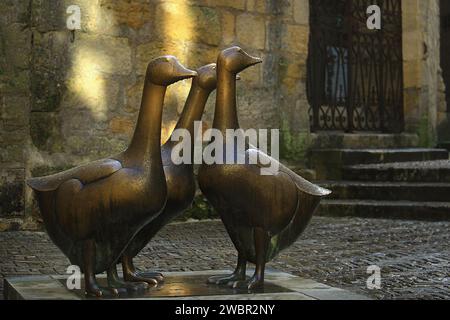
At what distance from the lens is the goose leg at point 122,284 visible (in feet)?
8.08

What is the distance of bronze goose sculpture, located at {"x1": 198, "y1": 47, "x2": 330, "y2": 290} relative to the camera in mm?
2494

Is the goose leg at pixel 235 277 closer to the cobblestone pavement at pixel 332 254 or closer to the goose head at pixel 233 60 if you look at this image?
the goose head at pixel 233 60

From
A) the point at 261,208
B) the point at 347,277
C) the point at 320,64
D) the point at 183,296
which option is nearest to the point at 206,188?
the point at 261,208

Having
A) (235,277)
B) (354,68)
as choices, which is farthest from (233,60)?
(354,68)

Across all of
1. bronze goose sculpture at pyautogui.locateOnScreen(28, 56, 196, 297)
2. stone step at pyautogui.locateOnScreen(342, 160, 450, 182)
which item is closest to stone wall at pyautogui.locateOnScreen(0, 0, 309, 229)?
stone step at pyautogui.locateOnScreen(342, 160, 450, 182)

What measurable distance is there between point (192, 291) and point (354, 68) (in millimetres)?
6820

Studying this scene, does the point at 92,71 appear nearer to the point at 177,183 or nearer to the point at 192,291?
the point at 177,183

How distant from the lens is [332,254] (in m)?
4.47

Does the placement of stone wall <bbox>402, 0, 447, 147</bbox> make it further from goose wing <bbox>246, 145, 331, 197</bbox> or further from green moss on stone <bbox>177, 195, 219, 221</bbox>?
goose wing <bbox>246, 145, 331, 197</bbox>

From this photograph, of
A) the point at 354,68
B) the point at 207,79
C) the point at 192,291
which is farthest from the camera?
the point at 354,68

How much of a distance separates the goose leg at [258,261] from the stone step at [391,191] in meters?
4.48

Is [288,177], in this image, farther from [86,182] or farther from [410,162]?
[410,162]

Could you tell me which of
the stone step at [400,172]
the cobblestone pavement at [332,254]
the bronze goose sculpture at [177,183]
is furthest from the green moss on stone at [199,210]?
the bronze goose sculpture at [177,183]

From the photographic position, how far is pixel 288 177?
2.55 meters
